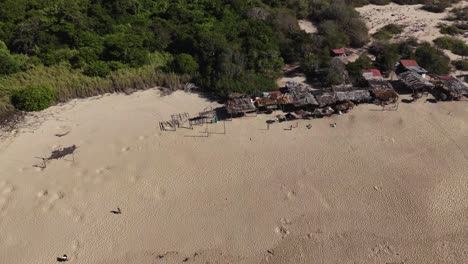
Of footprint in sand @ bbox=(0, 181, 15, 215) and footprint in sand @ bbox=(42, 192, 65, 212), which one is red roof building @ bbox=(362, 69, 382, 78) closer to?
footprint in sand @ bbox=(42, 192, 65, 212)

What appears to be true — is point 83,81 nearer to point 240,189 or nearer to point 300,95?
point 240,189

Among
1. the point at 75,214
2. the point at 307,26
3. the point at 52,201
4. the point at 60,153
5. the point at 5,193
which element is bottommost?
the point at 75,214

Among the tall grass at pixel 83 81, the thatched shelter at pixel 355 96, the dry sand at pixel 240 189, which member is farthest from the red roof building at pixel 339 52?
the tall grass at pixel 83 81

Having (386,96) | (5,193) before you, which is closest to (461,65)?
(386,96)

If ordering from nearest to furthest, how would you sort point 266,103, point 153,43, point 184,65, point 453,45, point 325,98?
point 266,103 < point 325,98 < point 184,65 < point 153,43 < point 453,45

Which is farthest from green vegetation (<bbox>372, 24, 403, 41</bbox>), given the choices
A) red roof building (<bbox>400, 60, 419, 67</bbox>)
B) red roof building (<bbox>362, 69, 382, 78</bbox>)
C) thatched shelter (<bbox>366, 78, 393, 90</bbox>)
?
thatched shelter (<bbox>366, 78, 393, 90</bbox>)

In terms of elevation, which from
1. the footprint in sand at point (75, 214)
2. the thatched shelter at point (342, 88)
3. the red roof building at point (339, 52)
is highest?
the red roof building at point (339, 52)

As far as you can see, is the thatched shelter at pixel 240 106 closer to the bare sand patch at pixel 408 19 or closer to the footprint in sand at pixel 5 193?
the footprint in sand at pixel 5 193
